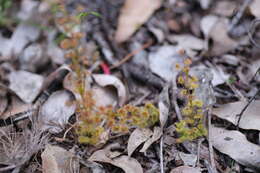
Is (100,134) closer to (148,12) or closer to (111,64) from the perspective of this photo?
(111,64)

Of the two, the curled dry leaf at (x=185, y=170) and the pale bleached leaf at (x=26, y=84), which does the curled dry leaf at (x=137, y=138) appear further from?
the pale bleached leaf at (x=26, y=84)

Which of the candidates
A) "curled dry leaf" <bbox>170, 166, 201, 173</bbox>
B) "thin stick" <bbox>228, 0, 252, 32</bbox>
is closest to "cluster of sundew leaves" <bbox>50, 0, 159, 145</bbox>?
A: "curled dry leaf" <bbox>170, 166, 201, 173</bbox>

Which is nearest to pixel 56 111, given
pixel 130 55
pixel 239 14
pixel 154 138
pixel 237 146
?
pixel 154 138

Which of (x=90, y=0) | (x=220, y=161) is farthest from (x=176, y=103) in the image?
(x=90, y=0)

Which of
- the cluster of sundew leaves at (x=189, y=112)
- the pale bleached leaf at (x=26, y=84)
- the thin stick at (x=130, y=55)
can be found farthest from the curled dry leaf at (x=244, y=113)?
the pale bleached leaf at (x=26, y=84)

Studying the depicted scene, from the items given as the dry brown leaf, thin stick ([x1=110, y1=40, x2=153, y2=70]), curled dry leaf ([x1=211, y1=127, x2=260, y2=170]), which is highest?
the dry brown leaf

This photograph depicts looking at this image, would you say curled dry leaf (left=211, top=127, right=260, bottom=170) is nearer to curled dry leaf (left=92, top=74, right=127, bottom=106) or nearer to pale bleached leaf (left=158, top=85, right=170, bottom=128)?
pale bleached leaf (left=158, top=85, right=170, bottom=128)

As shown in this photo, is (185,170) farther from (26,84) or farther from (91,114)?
(26,84)
